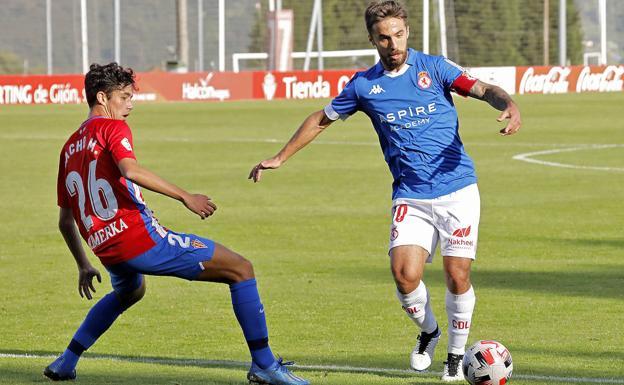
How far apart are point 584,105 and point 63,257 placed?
1335 inches

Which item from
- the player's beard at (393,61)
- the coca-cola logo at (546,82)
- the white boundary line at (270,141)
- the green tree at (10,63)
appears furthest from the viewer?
the green tree at (10,63)

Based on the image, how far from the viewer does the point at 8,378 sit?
28.1ft

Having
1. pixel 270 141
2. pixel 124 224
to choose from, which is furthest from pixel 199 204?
pixel 270 141

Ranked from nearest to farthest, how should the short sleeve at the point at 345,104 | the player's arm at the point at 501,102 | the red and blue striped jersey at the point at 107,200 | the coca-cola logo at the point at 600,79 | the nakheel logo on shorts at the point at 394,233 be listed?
1. the red and blue striped jersey at the point at 107,200
2. the player's arm at the point at 501,102
3. the nakheel logo on shorts at the point at 394,233
4. the short sleeve at the point at 345,104
5. the coca-cola logo at the point at 600,79

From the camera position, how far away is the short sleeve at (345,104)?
888 centimetres

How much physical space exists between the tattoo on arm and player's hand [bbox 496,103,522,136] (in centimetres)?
6

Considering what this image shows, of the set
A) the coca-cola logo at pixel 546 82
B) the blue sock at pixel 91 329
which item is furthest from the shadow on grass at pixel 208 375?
the coca-cola logo at pixel 546 82

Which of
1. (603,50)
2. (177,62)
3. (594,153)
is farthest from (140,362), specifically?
(603,50)

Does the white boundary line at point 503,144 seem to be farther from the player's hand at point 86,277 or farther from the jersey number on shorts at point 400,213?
the player's hand at point 86,277

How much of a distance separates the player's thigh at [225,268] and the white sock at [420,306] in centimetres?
117

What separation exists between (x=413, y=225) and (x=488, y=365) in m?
1.12

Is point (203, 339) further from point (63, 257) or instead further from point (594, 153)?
point (594, 153)

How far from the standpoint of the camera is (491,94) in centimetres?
851

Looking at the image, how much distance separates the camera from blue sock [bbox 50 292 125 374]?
335 inches
